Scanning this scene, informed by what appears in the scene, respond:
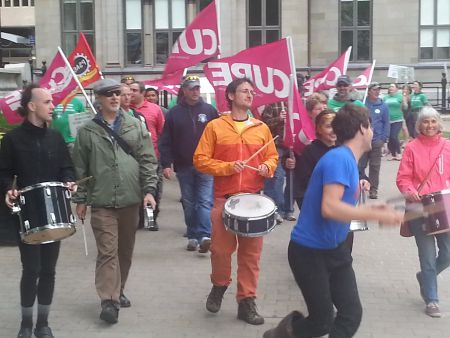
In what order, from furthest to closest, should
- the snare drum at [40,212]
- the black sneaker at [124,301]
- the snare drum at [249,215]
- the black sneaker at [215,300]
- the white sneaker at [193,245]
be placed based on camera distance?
the white sneaker at [193,245] → the black sneaker at [124,301] → the black sneaker at [215,300] → the snare drum at [249,215] → the snare drum at [40,212]

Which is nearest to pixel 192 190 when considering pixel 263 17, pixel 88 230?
pixel 88 230

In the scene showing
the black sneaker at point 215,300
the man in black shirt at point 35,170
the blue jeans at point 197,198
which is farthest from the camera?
the blue jeans at point 197,198

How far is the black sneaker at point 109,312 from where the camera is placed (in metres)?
5.59

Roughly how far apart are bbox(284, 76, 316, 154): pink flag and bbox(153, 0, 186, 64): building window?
2435 cm

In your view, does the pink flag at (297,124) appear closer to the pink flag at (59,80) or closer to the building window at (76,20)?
the pink flag at (59,80)

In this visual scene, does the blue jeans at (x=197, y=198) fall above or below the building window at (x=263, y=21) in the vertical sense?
below

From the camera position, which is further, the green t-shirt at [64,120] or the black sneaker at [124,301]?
the green t-shirt at [64,120]

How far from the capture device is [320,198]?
4266 mm

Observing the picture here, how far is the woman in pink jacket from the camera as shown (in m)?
5.94

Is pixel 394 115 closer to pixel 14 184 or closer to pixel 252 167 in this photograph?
pixel 252 167

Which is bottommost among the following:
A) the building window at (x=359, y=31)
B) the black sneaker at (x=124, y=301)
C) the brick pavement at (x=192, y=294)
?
the brick pavement at (x=192, y=294)

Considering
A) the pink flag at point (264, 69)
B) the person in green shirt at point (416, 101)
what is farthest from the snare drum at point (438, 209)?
the person in green shirt at point (416, 101)

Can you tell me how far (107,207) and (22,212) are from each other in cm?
83

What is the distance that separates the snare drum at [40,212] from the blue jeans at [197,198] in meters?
2.98
